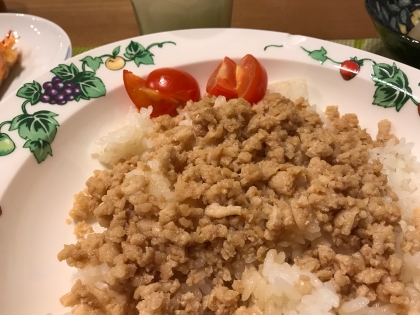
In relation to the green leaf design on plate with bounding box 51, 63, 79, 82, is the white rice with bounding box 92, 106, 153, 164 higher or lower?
lower

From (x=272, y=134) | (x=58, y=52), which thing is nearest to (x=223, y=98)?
(x=272, y=134)

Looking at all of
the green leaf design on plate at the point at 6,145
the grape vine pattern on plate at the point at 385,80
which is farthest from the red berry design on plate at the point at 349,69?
the green leaf design on plate at the point at 6,145

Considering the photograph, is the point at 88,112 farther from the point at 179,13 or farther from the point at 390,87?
the point at 390,87

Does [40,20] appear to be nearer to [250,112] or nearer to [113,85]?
[113,85]

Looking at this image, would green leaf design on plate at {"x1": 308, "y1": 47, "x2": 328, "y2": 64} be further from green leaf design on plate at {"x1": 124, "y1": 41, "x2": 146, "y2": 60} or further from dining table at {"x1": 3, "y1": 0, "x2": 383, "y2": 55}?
green leaf design on plate at {"x1": 124, "y1": 41, "x2": 146, "y2": 60}

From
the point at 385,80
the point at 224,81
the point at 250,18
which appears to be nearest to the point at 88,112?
the point at 224,81

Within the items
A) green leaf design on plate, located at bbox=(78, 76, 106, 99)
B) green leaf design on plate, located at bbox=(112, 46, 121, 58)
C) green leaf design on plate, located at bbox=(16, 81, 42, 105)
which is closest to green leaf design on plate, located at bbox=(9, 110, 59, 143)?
green leaf design on plate, located at bbox=(16, 81, 42, 105)

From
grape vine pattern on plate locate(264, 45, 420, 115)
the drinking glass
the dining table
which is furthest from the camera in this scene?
the dining table
